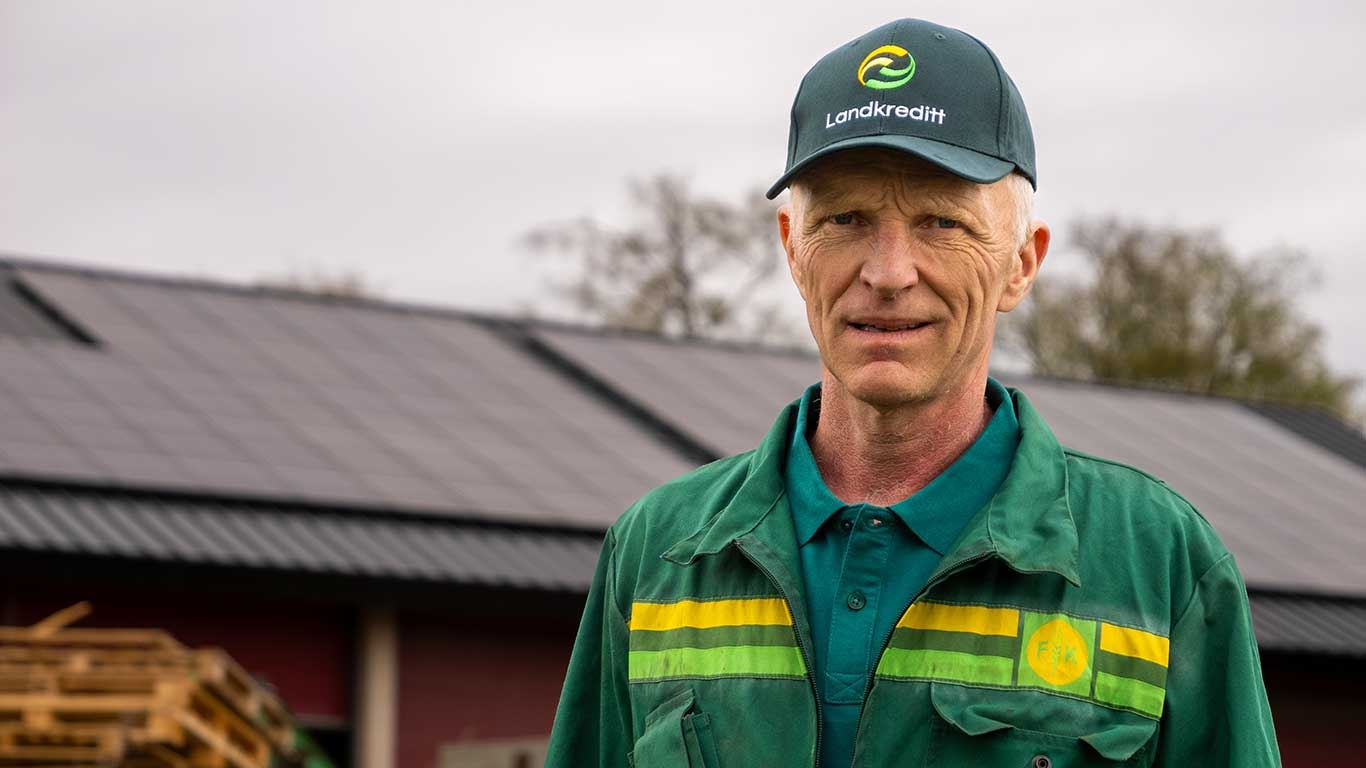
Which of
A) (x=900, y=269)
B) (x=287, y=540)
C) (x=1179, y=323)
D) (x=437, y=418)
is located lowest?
(x=900, y=269)

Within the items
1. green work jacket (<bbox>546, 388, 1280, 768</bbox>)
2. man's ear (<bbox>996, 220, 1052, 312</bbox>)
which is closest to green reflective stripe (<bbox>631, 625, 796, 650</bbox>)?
green work jacket (<bbox>546, 388, 1280, 768</bbox>)

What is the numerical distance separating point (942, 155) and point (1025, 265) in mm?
302

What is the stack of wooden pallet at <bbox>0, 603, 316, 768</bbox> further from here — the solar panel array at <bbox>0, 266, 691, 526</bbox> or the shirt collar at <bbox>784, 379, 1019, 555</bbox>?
the shirt collar at <bbox>784, 379, 1019, 555</bbox>

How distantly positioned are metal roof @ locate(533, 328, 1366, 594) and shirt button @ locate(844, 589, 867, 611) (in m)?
14.8

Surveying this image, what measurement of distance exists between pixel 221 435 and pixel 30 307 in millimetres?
3136

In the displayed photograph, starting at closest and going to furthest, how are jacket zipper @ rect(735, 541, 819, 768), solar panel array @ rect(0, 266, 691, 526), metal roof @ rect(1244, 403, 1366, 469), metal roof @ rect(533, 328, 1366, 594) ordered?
jacket zipper @ rect(735, 541, 819, 768)
solar panel array @ rect(0, 266, 691, 526)
metal roof @ rect(533, 328, 1366, 594)
metal roof @ rect(1244, 403, 1366, 469)

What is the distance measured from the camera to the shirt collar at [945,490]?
9.29ft

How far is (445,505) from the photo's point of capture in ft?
49.8

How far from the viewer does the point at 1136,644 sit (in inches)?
105

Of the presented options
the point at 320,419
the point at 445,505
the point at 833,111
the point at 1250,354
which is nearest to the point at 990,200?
the point at 833,111

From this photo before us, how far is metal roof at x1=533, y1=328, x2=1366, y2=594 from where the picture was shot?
1866cm

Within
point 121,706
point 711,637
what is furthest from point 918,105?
point 121,706

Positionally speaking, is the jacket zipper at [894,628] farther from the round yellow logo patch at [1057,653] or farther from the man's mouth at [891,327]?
the man's mouth at [891,327]

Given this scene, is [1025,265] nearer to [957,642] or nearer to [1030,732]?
[957,642]
